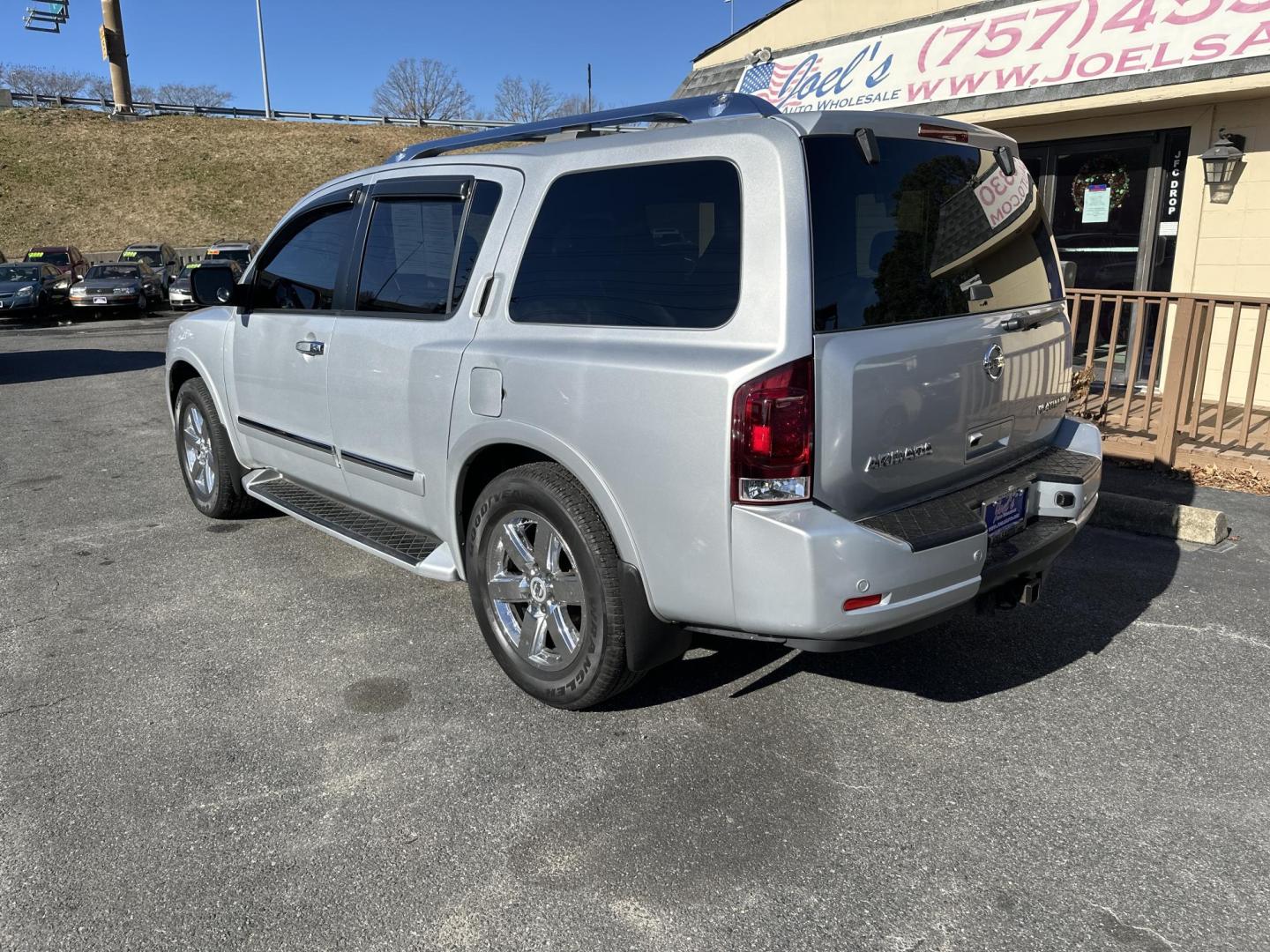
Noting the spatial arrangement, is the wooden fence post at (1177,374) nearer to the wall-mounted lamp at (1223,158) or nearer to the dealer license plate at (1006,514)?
the wall-mounted lamp at (1223,158)

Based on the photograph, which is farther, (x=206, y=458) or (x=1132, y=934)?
(x=206, y=458)

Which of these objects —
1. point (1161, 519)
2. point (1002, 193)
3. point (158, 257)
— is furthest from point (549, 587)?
point (158, 257)

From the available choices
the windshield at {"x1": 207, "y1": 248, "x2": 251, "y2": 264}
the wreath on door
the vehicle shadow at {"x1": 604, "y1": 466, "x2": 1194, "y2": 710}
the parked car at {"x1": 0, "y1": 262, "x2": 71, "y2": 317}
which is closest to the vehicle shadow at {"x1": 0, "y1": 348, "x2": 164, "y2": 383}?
the parked car at {"x1": 0, "y1": 262, "x2": 71, "y2": 317}

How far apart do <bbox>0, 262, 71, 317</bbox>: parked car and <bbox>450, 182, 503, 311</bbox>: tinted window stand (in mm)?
23420

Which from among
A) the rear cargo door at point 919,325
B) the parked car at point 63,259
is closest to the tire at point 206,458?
the rear cargo door at point 919,325

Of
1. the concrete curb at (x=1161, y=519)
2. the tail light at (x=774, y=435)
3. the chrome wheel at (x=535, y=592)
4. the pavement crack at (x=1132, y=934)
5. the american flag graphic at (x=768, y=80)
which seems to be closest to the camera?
the pavement crack at (x=1132, y=934)

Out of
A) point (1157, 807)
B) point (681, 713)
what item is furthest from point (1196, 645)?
point (681, 713)

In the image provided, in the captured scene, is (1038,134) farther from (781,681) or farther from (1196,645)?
(781,681)

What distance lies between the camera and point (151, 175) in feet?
158

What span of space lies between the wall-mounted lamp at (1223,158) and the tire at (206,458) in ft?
27.3

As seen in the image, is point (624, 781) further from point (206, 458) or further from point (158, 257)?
point (158, 257)

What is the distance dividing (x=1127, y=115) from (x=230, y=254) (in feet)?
80.4

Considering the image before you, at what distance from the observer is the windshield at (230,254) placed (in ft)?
87.6

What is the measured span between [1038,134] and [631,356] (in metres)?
8.62
